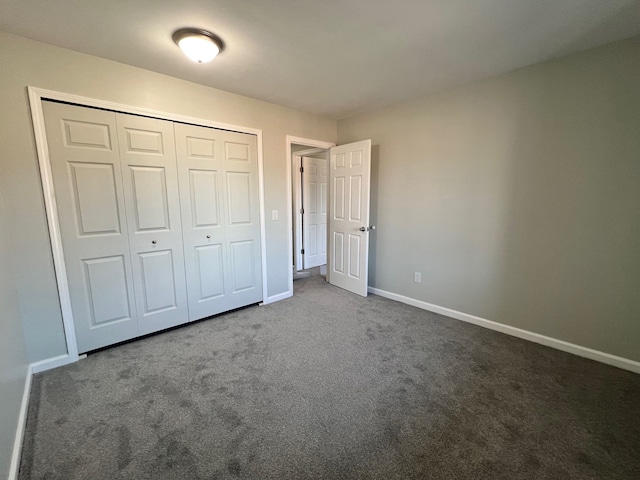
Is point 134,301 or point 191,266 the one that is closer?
point 134,301

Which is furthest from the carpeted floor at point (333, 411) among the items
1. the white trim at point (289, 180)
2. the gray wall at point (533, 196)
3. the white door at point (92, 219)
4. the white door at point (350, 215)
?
the white door at point (350, 215)

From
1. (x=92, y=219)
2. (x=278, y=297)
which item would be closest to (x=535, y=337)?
(x=278, y=297)

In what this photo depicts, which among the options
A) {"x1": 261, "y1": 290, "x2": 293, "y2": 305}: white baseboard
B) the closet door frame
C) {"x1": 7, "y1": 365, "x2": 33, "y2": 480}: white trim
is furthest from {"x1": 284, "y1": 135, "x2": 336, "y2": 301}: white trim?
{"x1": 7, "y1": 365, "x2": 33, "y2": 480}: white trim

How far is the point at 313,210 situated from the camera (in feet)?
16.3

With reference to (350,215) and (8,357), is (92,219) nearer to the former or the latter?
(8,357)

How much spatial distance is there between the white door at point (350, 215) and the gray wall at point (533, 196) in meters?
0.40

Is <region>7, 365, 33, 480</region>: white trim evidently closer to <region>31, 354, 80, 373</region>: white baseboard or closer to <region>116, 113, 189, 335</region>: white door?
<region>31, 354, 80, 373</region>: white baseboard

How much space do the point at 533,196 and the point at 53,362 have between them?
13.8 ft

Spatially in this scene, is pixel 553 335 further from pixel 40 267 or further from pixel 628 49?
pixel 40 267

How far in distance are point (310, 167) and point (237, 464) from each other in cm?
418

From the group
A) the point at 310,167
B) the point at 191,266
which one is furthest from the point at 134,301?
the point at 310,167

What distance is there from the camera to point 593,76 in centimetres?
207

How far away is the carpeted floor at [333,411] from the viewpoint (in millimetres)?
1367

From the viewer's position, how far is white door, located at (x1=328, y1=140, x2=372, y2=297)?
3480mm
